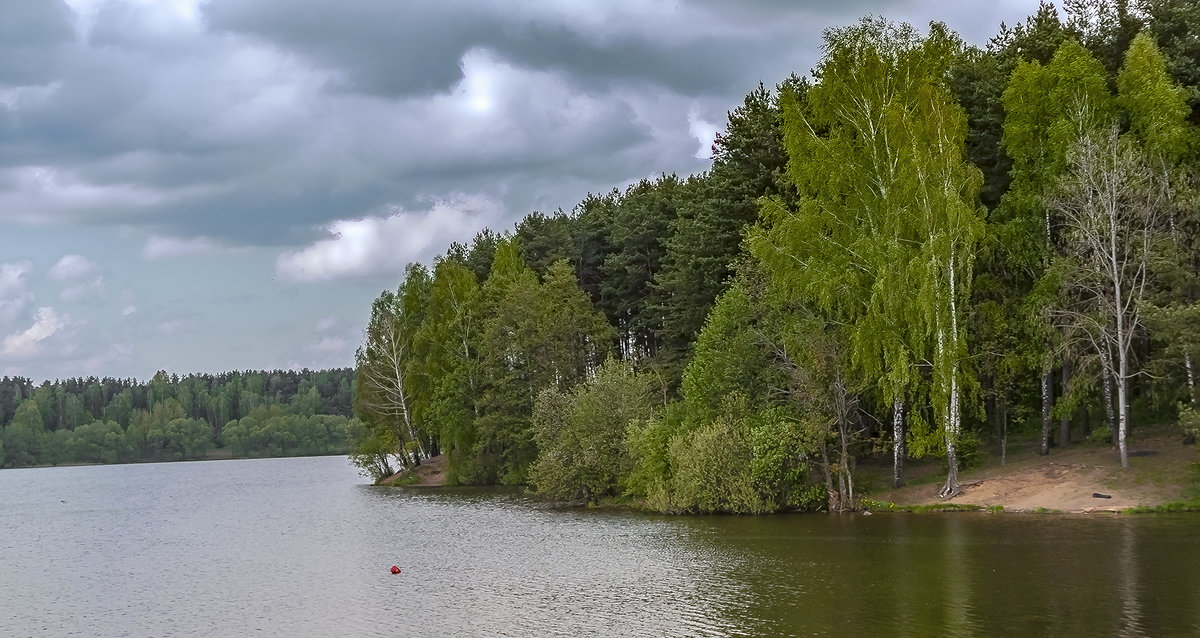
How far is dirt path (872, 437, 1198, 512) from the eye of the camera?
3962 centimetres

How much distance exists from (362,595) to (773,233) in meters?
26.0

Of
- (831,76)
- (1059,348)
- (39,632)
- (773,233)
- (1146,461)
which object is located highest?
(831,76)

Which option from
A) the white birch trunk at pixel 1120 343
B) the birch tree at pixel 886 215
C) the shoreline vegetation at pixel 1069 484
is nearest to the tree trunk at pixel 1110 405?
the shoreline vegetation at pixel 1069 484

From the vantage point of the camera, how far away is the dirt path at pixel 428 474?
8875cm

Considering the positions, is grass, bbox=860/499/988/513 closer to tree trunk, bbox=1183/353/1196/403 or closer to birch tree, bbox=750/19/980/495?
birch tree, bbox=750/19/980/495

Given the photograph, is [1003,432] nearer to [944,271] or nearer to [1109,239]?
[944,271]

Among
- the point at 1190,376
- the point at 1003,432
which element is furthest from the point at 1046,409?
the point at 1190,376

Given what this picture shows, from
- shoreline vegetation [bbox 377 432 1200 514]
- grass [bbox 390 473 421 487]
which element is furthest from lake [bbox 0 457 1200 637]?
grass [bbox 390 473 421 487]

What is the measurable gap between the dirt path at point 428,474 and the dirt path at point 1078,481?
5070 cm

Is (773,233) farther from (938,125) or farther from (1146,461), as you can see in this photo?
(1146,461)

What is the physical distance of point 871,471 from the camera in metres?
52.0

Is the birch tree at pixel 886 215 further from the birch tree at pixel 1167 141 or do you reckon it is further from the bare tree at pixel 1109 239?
the birch tree at pixel 1167 141

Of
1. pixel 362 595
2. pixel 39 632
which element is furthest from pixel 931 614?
pixel 39 632

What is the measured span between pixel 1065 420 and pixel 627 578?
89.3ft
